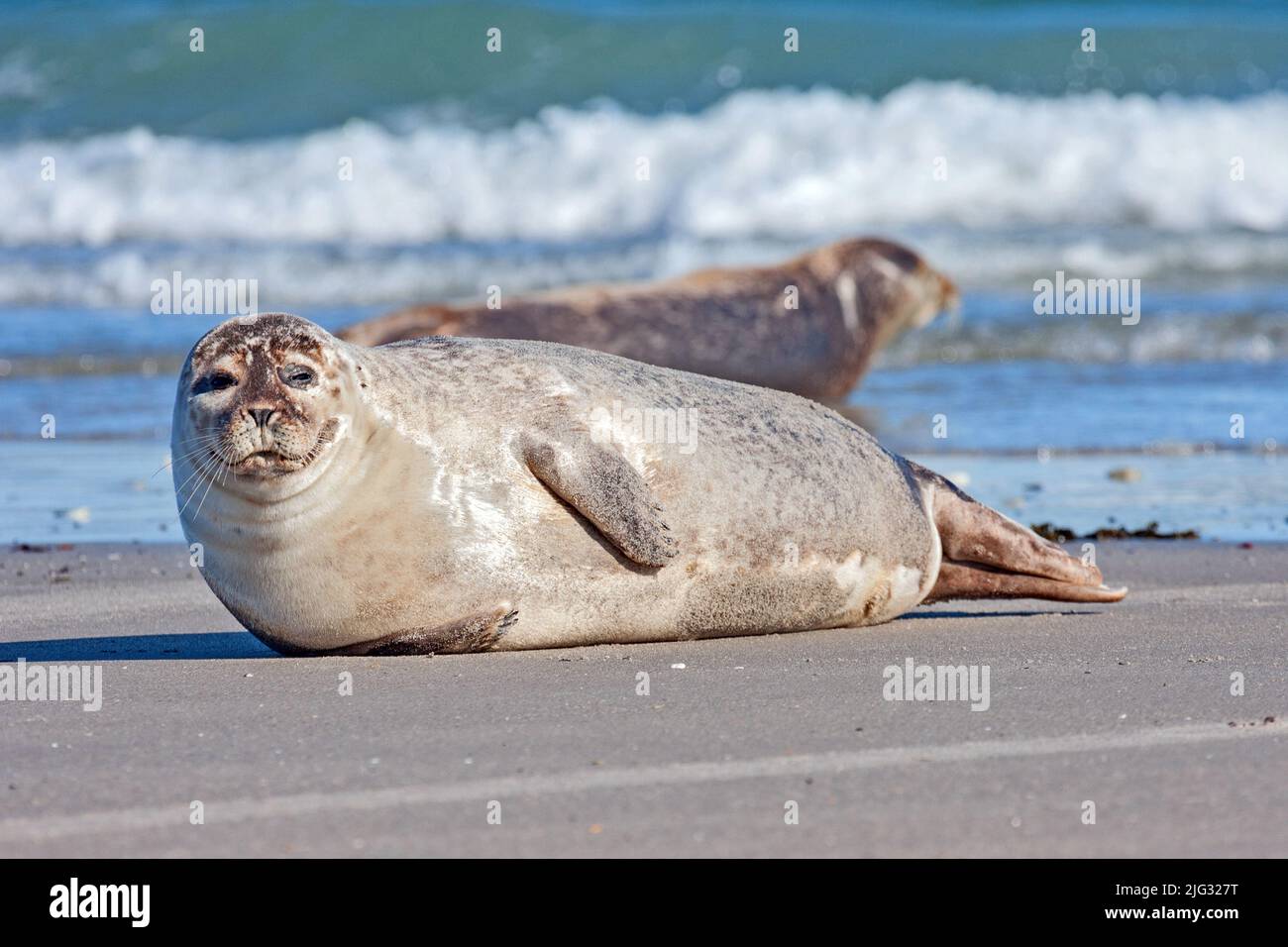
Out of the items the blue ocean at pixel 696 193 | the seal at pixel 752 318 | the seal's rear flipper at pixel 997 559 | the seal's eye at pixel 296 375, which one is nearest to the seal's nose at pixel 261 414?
the seal's eye at pixel 296 375

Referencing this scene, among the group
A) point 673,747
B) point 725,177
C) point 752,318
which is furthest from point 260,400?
point 725,177

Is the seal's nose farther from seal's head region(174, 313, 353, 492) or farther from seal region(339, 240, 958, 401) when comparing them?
seal region(339, 240, 958, 401)

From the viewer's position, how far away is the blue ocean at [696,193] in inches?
425

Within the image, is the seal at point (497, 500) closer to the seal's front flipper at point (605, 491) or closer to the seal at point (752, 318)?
the seal's front flipper at point (605, 491)

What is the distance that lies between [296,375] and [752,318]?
29.1 ft

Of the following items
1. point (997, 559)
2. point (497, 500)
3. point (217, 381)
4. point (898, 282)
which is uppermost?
point (898, 282)

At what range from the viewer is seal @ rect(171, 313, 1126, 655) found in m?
5.10

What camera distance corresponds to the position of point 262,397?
16.4ft

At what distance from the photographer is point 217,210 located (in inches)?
934

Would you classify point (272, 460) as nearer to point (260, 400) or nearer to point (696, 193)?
point (260, 400)

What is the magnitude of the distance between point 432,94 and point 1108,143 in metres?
10.4
